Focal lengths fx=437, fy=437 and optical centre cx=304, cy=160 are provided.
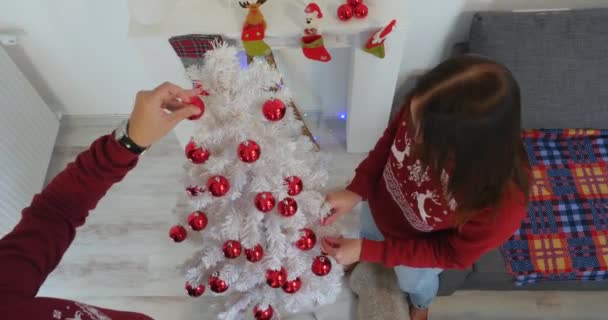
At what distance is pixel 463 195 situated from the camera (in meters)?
0.80

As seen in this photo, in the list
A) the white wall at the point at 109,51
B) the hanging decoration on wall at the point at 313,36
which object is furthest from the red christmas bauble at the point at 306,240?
the white wall at the point at 109,51

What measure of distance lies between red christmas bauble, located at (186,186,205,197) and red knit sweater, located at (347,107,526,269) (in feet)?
1.32

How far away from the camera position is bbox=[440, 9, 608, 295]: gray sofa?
1.44 metres

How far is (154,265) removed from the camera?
1713mm

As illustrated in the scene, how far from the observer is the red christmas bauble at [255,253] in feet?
3.10

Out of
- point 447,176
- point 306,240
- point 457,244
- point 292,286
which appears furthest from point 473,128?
point 292,286

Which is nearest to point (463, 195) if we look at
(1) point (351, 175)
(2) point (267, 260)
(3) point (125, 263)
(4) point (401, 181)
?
(4) point (401, 181)

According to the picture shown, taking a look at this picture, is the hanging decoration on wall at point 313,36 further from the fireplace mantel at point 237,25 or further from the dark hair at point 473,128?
the dark hair at point 473,128

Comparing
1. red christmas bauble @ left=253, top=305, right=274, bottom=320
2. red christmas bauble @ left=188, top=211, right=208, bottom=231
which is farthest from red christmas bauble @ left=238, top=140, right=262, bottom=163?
red christmas bauble @ left=253, top=305, right=274, bottom=320

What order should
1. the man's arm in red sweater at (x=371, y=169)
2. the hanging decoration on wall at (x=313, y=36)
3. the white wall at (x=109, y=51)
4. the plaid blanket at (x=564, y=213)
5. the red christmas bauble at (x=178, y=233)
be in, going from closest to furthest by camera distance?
the red christmas bauble at (x=178, y=233)
the man's arm in red sweater at (x=371, y=169)
the hanging decoration on wall at (x=313, y=36)
the plaid blanket at (x=564, y=213)
the white wall at (x=109, y=51)

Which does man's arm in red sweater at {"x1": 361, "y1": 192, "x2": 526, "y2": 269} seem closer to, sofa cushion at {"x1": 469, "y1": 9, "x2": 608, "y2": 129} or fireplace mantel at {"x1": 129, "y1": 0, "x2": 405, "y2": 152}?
fireplace mantel at {"x1": 129, "y1": 0, "x2": 405, "y2": 152}

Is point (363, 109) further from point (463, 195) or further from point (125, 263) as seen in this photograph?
point (125, 263)

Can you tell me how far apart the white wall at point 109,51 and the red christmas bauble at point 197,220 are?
612mm

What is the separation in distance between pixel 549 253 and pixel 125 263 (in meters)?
1.52
